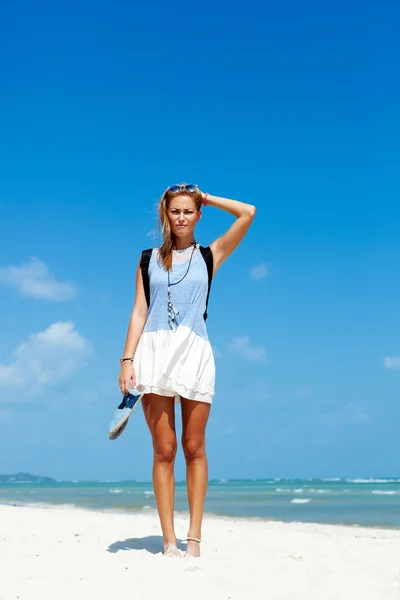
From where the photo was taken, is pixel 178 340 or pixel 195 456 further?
pixel 195 456

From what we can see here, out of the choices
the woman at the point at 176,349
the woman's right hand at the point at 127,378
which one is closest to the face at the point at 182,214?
the woman at the point at 176,349

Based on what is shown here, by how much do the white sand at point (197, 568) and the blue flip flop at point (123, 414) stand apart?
2.52ft

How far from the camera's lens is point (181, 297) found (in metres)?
4.45

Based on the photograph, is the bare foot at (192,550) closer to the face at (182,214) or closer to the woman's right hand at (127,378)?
the woman's right hand at (127,378)

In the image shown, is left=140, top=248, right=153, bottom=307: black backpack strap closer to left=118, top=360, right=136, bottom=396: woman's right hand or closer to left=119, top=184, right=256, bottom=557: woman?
left=119, top=184, right=256, bottom=557: woman

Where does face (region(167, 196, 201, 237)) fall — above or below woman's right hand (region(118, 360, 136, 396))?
above

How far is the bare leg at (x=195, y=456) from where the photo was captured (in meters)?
4.36

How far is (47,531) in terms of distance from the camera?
6.14 meters

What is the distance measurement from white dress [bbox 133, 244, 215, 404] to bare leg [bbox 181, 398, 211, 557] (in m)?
0.09

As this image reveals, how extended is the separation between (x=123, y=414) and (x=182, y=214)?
4.49ft

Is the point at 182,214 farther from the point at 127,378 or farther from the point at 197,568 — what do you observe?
the point at 197,568

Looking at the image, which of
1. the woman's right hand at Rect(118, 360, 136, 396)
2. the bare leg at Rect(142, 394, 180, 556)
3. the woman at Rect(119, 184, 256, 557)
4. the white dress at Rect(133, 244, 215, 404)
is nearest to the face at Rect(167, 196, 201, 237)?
the woman at Rect(119, 184, 256, 557)

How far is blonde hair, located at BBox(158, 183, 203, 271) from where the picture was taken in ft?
14.9

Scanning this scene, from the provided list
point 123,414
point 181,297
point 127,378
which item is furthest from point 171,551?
point 181,297
